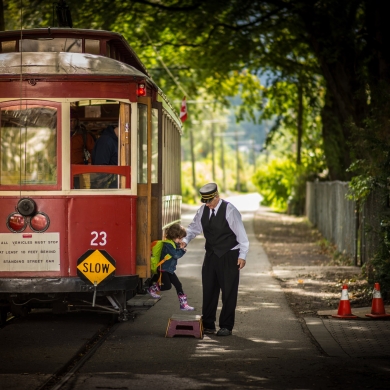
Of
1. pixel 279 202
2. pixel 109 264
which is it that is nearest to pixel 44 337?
pixel 109 264

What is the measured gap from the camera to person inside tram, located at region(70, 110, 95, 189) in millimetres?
10352

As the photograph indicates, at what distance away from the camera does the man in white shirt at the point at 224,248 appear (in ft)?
33.6

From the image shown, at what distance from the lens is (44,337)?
10.1 metres

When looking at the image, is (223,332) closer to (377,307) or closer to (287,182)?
(377,307)

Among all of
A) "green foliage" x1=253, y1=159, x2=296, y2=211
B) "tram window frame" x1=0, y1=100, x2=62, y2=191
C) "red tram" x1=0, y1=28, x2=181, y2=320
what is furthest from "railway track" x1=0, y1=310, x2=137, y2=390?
"green foliage" x1=253, y1=159, x2=296, y2=211

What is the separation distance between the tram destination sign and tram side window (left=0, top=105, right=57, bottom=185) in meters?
0.60

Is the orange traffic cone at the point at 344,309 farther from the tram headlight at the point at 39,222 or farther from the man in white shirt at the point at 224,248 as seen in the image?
the tram headlight at the point at 39,222

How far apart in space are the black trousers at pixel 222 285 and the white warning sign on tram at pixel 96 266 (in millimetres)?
1105

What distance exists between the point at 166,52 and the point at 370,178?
19.4m

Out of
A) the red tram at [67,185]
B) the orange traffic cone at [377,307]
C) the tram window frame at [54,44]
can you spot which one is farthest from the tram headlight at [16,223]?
the orange traffic cone at [377,307]

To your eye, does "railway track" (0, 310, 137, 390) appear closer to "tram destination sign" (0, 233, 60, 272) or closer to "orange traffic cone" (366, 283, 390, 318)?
"tram destination sign" (0, 233, 60, 272)

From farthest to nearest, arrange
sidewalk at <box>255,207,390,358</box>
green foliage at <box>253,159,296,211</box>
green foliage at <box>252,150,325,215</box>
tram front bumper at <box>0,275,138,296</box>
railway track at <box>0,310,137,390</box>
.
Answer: green foliage at <box>253,159,296,211</box>, green foliage at <box>252,150,325,215</box>, tram front bumper at <box>0,275,138,296</box>, sidewalk at <box>255,207,390,358</box>, railway track at <box>0,310,137,390</box>

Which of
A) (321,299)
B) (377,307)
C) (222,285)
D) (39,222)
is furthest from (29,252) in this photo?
(321,299)

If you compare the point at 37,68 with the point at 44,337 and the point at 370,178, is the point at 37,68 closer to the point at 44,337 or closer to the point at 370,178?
the point at 44,337
